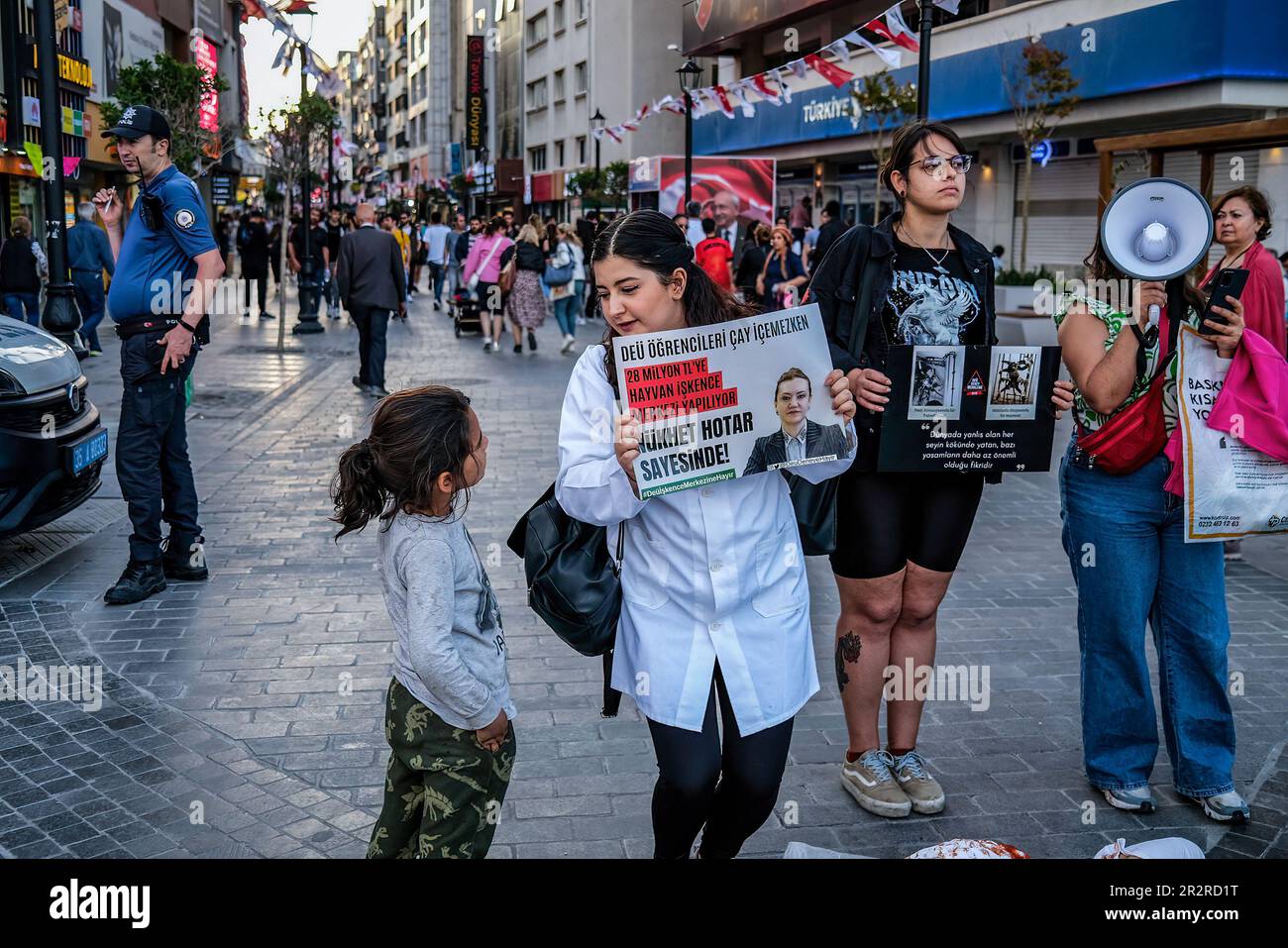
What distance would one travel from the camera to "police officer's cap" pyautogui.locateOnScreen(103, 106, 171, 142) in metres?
6.02

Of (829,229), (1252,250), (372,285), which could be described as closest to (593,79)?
(829,229)

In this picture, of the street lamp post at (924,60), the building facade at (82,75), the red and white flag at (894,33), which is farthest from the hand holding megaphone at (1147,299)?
the building facade at (82,75)

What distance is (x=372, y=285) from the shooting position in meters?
13.7

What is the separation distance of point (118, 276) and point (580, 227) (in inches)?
772

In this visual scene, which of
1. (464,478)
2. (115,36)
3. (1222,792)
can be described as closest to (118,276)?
(464,478)

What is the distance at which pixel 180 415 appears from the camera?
6496 millimetres

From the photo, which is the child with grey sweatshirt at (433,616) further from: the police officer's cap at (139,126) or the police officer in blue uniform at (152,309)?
the police officer's cap at (139,126)

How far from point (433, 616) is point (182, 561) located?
14.2 feet

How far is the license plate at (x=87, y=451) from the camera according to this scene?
22.6 ft

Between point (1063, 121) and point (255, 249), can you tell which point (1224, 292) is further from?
point (255, 249)

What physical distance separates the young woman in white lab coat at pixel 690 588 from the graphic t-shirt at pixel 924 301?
0.92 m

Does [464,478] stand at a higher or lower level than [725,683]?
higher

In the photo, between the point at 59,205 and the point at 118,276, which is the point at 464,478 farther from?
the point at 59,205

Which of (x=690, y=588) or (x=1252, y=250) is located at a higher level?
(x=1252, y=250)
